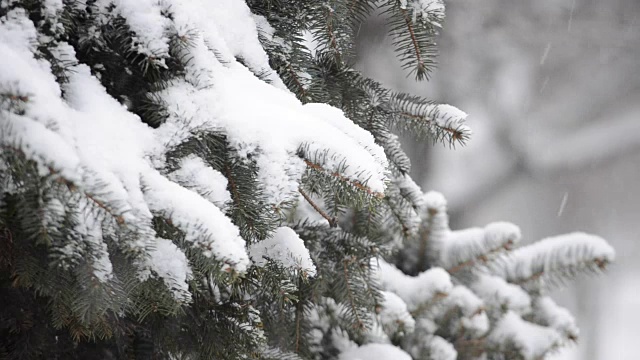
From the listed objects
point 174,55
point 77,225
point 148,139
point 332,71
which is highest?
point 332,71

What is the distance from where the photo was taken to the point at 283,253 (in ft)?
3.39

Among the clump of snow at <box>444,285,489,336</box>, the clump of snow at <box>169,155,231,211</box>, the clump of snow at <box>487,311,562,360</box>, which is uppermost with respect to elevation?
the clump of snow at <box>487,311,562,360</box>

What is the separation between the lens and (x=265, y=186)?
3.01ft

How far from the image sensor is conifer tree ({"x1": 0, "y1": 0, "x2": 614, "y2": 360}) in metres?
0.76

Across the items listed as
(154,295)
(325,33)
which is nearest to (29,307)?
(154,295)

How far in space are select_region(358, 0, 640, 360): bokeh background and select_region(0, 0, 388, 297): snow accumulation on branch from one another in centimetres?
359

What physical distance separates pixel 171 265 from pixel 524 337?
1.40 metres

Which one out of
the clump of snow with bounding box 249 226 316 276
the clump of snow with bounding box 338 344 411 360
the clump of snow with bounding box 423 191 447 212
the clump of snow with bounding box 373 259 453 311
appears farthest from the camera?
the clump of snow with bounding box 423 191 447 212

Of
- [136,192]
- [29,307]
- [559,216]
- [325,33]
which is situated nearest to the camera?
[136,192]

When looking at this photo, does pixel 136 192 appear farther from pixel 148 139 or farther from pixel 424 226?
pixel 424 226

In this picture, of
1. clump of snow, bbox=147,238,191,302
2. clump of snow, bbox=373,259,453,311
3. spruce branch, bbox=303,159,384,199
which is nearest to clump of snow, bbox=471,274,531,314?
clump of snow, bbox=373,259,453,311

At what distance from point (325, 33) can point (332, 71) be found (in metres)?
0.11

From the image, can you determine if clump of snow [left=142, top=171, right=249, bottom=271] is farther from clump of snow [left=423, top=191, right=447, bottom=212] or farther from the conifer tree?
clump of snow [left=423, top=191, right=447, bottom=212]

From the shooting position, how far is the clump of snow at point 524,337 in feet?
6.26
